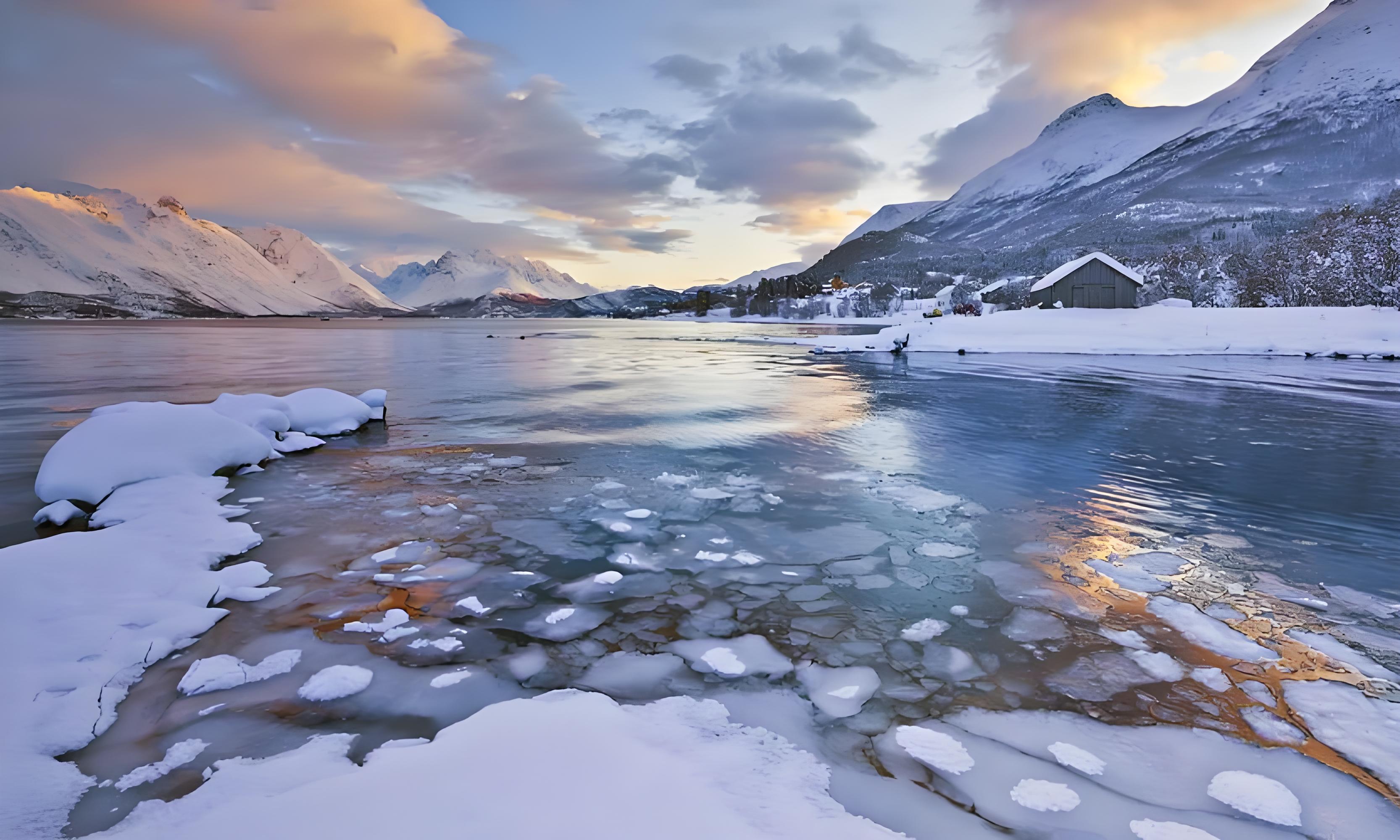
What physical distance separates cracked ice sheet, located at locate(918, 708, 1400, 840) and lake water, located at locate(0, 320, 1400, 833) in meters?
0.17

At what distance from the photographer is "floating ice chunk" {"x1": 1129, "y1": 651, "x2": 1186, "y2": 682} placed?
4078 mm

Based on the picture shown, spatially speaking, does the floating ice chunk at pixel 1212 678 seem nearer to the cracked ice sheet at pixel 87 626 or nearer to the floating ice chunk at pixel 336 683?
the floating ice chunk at pixel 336 683

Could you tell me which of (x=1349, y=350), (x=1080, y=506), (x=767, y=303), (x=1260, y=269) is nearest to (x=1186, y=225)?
(x=767, y=303)

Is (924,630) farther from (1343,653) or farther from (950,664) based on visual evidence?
(1343,653)

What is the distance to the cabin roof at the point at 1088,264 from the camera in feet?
152

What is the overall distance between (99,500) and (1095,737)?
1063 centimetres

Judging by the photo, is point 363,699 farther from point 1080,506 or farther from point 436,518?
point 1080,506

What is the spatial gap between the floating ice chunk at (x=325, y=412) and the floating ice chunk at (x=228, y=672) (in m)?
10.2

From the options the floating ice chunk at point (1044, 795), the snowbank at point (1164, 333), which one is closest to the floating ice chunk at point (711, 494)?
the floating ice chunk at point (1044, 795)

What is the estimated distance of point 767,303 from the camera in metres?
156

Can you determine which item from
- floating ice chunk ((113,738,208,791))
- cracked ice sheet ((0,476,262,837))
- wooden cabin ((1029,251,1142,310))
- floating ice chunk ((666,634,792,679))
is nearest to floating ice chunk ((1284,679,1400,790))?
floating ice chunk ((666,634,792,679))

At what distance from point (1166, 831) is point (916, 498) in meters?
5.90

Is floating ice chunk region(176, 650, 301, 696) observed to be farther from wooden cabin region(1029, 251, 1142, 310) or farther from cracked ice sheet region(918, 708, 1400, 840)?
wooden cabin region(1029, 251, 1142, 310)

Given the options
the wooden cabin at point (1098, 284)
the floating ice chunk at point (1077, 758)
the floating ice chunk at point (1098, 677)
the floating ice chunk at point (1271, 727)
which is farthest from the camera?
the wooden cabin at point (1098, 284)
